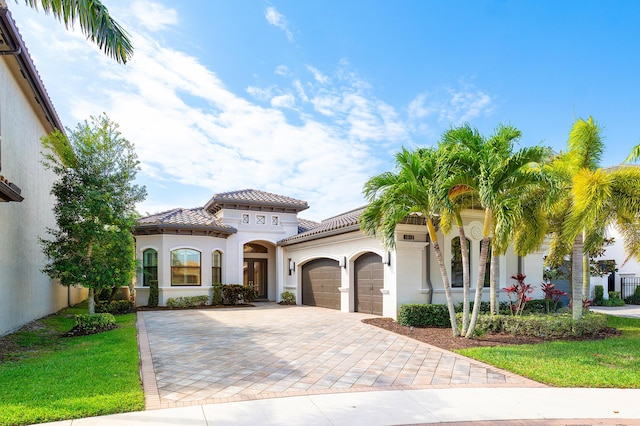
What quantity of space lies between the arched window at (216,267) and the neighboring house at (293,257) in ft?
0.17

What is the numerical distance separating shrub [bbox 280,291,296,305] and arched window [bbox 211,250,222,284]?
3.52 m

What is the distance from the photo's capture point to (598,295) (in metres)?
22.9

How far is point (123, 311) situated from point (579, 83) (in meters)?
19.2

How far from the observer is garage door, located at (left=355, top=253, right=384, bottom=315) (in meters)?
14.9

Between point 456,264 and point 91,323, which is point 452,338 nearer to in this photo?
point 456,264

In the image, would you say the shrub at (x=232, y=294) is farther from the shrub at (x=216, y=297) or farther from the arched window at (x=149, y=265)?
the arched window at (x=149, y=265)

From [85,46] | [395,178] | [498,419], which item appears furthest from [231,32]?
[498,419]

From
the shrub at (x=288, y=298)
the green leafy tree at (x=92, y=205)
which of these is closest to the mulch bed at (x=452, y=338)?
the green leafy tree at (x=92, y=205)

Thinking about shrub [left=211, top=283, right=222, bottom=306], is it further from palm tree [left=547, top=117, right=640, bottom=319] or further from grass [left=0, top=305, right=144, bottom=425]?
palm tree [left=547, top=117, right=640, bottom=319]

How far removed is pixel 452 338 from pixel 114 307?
14.0 metres

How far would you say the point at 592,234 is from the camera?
11828 mm

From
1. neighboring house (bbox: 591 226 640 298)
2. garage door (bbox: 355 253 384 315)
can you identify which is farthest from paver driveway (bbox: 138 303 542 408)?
neighboring house (bbox: 591 226 640 298)

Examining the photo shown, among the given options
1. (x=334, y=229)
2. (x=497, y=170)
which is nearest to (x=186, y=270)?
(x=334, y=229)

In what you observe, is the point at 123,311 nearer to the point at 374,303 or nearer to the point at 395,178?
the point at 374,303
